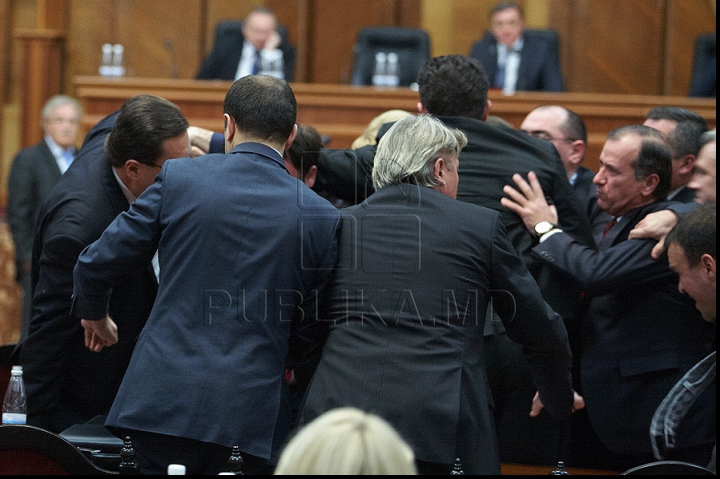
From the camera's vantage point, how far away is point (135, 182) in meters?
2.97

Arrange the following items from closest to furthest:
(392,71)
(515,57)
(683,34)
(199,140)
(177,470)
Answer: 1. (177,470)
2. (199,140)
3. (392,71)
4. (515,57)
5. (683,34)

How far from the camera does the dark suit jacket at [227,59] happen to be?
26.0 ft

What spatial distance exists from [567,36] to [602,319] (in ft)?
19.4

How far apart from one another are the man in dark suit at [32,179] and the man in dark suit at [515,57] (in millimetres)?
3372

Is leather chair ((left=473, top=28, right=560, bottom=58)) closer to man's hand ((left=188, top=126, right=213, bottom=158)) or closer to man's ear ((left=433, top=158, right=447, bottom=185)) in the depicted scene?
man's hand ((left=188, top=126, right=213, bottom=158))

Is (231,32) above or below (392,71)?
above

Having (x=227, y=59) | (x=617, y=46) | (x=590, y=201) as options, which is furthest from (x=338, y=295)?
(x=617, y=46)

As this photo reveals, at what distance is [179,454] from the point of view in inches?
93.0

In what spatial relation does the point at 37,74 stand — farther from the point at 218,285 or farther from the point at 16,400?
the point at 218,285

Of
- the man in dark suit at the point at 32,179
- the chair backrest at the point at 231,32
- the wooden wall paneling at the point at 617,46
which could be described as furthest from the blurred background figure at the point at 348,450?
the wooden wall paneling at the point at 617,46

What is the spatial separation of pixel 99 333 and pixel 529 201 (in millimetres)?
1458

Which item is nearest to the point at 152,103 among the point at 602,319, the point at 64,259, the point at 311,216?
the point at 64,259

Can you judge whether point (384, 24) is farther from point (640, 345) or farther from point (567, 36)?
point (640, 345)

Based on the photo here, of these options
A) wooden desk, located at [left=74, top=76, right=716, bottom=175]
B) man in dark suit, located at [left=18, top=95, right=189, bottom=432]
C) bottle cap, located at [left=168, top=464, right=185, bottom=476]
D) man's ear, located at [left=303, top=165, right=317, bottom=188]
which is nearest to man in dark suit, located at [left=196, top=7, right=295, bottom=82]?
wooden desk, located at [left=74, top=76, right=716, bottom=175]
